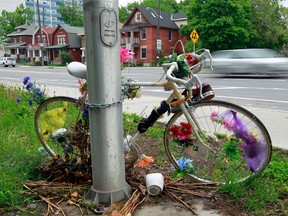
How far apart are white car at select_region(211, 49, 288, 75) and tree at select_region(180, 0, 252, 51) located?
719 inches

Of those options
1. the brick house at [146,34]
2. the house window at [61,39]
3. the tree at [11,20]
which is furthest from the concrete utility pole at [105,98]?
the tree at [11,20]

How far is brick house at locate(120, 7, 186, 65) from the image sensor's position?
4547 centimetres

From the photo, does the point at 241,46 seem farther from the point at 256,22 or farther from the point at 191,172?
the point at 191,172

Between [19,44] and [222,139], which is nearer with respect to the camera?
[222,139]

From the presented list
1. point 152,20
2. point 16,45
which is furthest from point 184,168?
point 16,45

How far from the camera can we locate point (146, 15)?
1834 inches

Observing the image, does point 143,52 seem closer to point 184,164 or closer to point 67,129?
point 67,129

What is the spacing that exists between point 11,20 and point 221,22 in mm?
65796

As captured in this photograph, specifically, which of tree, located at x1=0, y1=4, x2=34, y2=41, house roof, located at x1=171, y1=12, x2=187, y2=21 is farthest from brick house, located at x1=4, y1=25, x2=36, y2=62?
house roof, located at x1=171, y1=12, x2=187, y2=21

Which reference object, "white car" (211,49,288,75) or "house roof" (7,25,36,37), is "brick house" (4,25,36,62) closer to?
"house roof" (7,25,36,37)

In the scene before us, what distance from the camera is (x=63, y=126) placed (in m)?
3.35

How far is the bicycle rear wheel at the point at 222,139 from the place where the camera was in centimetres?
→ 276

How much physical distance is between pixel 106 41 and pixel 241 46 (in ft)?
121

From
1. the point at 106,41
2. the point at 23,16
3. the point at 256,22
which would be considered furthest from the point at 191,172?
the point at 23,16
